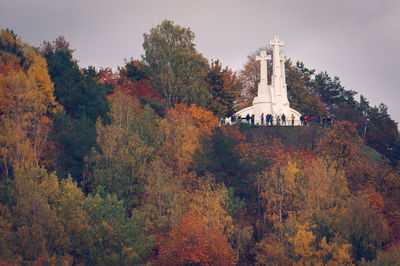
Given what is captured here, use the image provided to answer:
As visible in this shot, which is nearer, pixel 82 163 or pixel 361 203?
pixel 361 203

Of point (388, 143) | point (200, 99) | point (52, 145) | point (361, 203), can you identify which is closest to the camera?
point (361, 203)

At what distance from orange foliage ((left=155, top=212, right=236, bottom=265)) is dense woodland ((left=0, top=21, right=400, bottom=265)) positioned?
0.11 meters

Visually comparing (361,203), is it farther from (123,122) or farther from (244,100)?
(244,100)

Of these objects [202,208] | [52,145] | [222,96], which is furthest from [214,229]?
[222,96]

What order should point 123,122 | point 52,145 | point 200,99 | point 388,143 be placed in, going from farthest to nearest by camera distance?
1. point 388,143
2. point 200,99
3. point 123,122
4. point 52,145

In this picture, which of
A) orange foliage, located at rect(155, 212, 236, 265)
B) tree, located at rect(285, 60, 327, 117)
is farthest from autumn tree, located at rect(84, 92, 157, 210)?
tree, located at rect(285, 60, 327, 117)

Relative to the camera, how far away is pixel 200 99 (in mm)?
65875

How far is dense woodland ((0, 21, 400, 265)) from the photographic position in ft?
135

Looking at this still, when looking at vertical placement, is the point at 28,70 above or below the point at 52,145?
above

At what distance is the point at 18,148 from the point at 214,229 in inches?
740

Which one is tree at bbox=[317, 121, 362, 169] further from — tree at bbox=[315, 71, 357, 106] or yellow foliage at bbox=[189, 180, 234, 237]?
tree at bbox=[315, 71, 357, 106]

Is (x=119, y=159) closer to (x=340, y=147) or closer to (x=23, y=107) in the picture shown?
(x=23, y=107)

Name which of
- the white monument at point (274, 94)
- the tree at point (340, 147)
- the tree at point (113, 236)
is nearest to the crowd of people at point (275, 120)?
the white monument at point (274, 94)

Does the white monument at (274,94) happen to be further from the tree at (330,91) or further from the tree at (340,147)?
the tree at (330,91)
